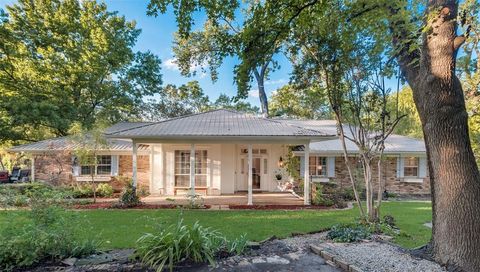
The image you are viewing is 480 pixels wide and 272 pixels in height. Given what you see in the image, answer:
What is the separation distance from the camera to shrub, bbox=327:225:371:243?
20.0ft

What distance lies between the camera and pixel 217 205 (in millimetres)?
11883

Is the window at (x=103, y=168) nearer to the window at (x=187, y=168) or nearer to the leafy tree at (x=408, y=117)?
the window at (x=187, y=168)

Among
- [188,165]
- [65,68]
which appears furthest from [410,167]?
[65,68]

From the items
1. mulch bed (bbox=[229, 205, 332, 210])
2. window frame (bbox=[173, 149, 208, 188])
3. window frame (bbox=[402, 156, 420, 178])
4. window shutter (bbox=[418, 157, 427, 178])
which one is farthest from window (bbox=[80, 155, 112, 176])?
window shutter (bbox=[418, 157, 427, 178])

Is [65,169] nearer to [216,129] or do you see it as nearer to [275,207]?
[216,129]

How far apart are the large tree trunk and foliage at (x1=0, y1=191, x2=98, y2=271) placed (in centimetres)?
637

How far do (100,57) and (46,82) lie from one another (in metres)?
3.95

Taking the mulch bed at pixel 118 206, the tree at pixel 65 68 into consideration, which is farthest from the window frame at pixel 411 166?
the tree at pixel 65 68

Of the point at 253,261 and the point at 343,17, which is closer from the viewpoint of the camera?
the point at 253,261

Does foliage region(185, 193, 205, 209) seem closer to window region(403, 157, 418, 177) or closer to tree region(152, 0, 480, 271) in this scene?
tree region(152, 0, 480, 271)

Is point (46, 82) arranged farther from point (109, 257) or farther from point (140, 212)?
point (109, 257)

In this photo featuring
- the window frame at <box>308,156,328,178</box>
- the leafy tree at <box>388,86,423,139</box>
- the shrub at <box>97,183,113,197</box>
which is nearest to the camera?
the shrub at <box>97,183,113,197</box>

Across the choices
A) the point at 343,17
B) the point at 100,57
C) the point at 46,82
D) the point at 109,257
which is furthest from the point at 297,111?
the point at 109,257

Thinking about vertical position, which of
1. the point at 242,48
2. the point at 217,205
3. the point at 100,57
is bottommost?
the point at 217,205
